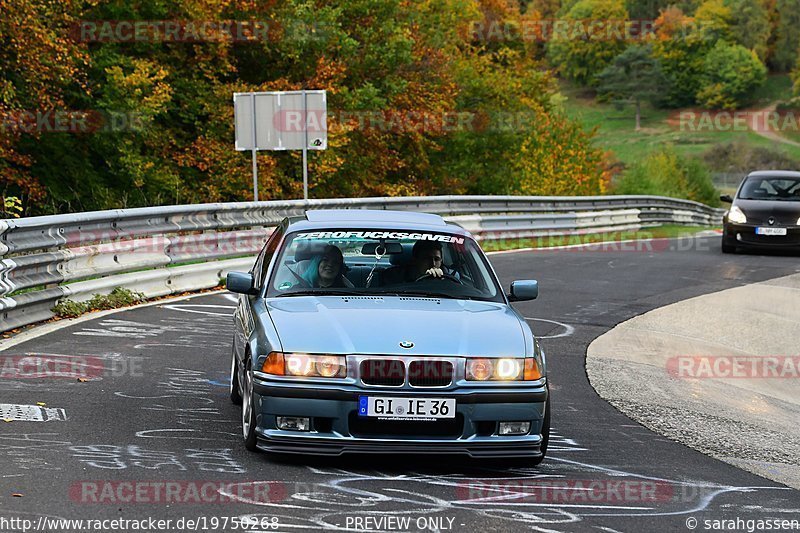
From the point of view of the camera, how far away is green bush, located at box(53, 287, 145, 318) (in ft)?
Answer: 41.9

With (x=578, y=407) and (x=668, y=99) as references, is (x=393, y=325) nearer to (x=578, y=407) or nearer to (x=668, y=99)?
(x=578, y=407)

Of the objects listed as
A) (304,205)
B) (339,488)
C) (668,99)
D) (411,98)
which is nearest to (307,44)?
(411,98)

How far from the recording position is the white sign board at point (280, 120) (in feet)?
75.3

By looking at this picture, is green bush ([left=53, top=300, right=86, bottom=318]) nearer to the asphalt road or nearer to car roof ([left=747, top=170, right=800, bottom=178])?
the asphalt road

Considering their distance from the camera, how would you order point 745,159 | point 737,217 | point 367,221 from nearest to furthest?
point 367,221, point 737,217, point 745,159

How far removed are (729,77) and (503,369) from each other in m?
174

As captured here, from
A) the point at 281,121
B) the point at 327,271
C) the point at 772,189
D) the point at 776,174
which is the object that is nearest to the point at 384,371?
the point at 327,271

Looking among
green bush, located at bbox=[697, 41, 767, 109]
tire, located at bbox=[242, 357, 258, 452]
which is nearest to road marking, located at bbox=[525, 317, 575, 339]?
tire, located at bbox=[242, 357, 258, 452]

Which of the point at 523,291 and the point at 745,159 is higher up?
the point at 523,291

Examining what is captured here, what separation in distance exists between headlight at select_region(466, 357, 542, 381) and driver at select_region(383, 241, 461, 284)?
4.25 ft

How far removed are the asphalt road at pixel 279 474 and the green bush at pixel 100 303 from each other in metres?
2.31

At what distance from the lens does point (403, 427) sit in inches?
253

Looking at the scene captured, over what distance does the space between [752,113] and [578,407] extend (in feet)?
568

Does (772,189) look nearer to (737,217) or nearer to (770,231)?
(737,217)
